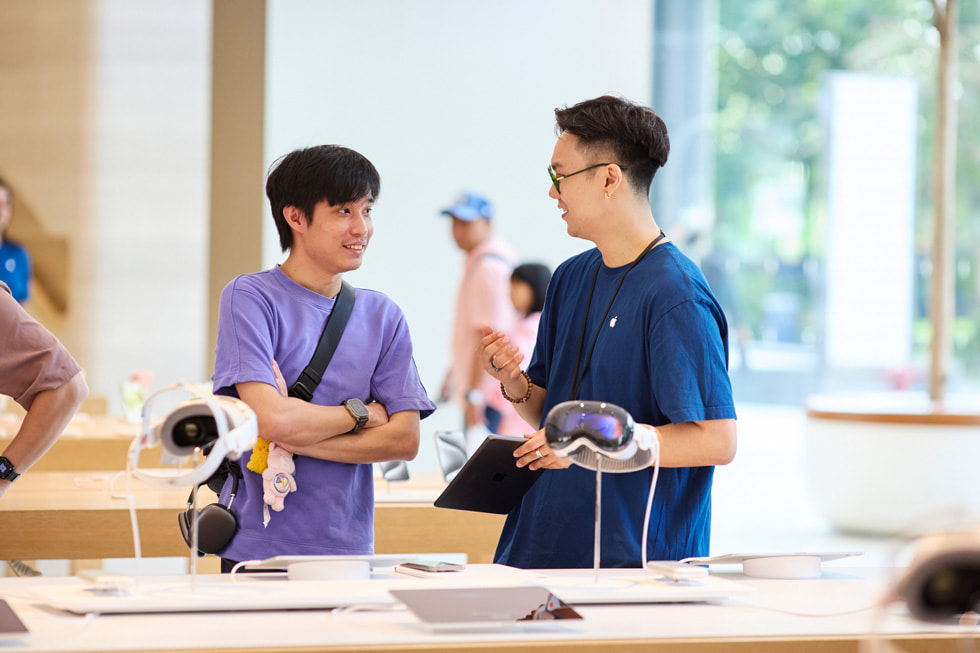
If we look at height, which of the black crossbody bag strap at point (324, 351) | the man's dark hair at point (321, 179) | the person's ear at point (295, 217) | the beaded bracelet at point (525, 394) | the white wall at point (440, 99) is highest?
the white wall at point (440, 99)

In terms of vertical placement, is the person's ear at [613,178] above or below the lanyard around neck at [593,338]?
above

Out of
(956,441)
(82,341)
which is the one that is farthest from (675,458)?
(82,341)

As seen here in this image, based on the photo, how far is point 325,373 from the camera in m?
2.03

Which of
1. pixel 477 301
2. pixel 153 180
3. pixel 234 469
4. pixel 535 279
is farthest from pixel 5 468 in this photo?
pixel 153 180

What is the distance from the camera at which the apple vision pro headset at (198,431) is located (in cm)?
145

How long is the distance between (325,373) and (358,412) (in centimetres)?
11

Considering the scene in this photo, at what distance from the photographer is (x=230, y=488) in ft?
6.42

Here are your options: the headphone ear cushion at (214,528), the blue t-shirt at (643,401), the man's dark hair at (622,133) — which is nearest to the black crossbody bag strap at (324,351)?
the headphone ear cushion at (214,528)

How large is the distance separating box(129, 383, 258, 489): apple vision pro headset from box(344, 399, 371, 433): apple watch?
0.49m

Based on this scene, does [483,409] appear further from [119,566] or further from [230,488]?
[230,488]

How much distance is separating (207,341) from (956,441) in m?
4.05

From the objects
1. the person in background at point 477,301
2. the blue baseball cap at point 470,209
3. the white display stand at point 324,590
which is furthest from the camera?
the blue baseball cap at point 470,209

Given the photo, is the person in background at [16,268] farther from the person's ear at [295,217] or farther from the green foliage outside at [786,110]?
the green foliage outside at [786,110]

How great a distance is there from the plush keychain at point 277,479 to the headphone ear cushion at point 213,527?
0.06m
